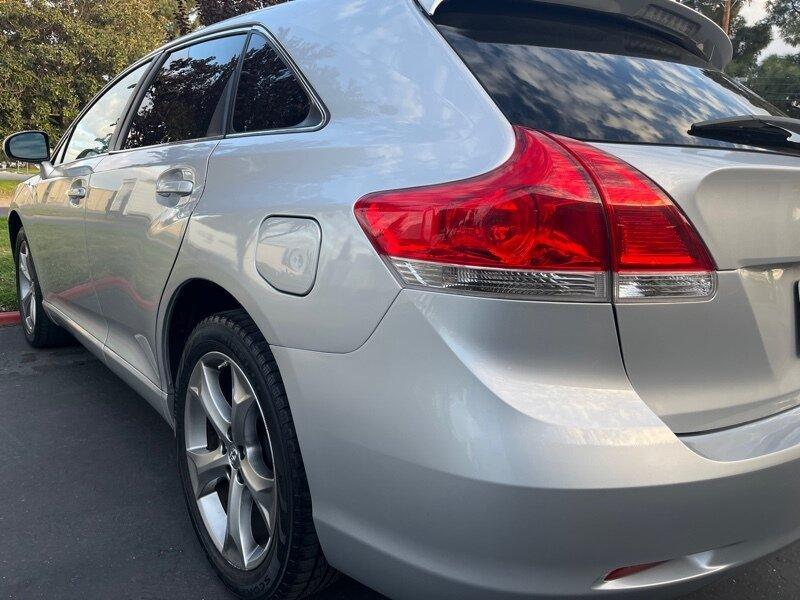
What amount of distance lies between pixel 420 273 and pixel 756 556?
37.4 inches

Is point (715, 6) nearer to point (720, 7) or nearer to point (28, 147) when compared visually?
point (720, 7)

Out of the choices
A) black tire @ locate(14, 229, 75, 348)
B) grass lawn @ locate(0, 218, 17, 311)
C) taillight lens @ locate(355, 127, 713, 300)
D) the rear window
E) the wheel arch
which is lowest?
grass lawn @ locate(0, 218, 17, 311)

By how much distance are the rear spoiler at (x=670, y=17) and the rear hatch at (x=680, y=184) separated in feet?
0.12

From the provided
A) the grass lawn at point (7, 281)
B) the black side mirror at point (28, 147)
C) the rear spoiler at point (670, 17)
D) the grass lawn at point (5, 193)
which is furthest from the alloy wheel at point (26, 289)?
the grass lawn at point (5, 193)

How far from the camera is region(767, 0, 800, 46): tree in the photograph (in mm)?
24547

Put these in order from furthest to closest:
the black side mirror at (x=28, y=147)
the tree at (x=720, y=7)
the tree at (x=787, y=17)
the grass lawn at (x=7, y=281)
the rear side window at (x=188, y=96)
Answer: the tree at (x=787, y=17) < the tree at (x=720, y=7) < the grass lawn at (x=7, y=281) < the black side mirror at (x=28, y=147) < the rear side window at (x=188, y=96)

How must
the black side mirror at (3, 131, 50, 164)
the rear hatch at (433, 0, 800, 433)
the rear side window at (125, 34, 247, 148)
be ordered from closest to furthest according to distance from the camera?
the rear hatch at (433, 0, 800, 433) → the rear side window at (125, 34, 247, 148) → the black side mirror at (3, 131, 50, 164)

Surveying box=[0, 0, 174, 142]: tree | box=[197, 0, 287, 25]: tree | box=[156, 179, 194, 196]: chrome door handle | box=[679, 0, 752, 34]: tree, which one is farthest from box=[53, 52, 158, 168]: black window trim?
box=[679, 0, 752, 34]: tree

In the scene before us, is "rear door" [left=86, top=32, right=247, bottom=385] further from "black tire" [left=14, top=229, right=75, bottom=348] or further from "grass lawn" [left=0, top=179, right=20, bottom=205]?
"grass lawn" [left=0, top=179, right=20, bottom=205]

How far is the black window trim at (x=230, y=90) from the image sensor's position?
6.32 ft

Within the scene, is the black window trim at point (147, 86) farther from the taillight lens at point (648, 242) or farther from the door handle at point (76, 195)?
the taillight lens at point (648, 242)

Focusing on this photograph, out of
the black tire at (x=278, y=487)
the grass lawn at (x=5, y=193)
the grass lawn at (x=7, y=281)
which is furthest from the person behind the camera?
the grass lawn at (x=5, y=193)

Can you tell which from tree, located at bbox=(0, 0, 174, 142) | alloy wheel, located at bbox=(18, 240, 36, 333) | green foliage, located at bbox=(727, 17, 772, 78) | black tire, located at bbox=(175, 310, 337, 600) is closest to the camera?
black tire, located at bbox=(175, 310, 337, 600)

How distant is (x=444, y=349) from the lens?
1368 mm
